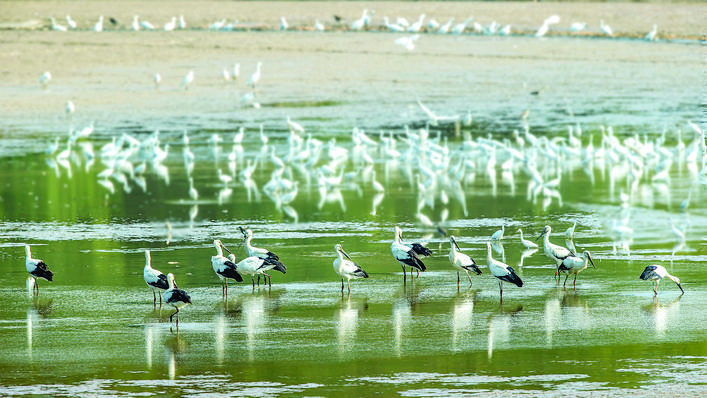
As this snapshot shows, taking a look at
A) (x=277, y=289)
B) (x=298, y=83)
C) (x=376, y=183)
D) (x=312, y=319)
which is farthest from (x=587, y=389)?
(x=298, y=83)

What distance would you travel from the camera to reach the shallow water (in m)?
8.65

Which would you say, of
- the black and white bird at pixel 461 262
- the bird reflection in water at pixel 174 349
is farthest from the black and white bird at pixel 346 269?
the bird reflection in water at pixel 174 349

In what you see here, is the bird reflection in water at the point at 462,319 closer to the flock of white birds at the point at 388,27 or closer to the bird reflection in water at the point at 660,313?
the bird reflection in water at the point at 660,313

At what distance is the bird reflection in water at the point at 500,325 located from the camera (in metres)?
9.52

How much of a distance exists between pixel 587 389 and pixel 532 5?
42.3 meters

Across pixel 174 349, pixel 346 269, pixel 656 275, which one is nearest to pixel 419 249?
pixel 346 269

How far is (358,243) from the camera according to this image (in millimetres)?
13711

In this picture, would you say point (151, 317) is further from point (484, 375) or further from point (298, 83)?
point (298, 83)

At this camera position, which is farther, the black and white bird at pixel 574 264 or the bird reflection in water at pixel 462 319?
the black and white bird at pixel 574 264

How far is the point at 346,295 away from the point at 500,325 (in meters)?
2.01

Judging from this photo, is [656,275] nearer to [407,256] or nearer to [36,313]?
[407,256]

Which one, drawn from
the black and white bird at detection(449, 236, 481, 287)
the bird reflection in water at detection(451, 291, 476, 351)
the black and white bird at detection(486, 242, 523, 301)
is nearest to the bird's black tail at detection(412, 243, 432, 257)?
the black and white bird at detection(449, 236, 481, 287)

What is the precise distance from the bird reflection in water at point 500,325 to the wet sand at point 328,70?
13.5 meters

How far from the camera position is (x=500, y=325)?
1007 centimetres
